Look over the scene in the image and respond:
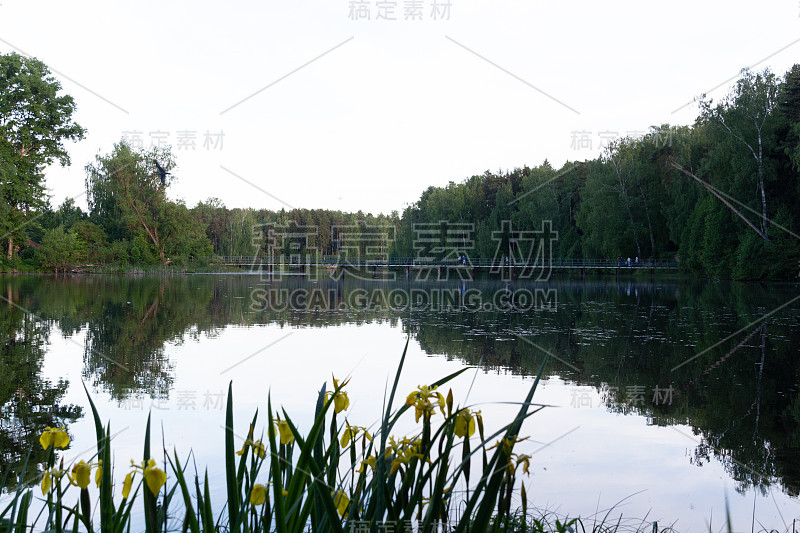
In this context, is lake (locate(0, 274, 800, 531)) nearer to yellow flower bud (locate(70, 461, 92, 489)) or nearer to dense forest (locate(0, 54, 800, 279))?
yellow flower bud (locate(70, 461, 92, 489))

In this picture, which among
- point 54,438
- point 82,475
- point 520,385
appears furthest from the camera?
point 520,385

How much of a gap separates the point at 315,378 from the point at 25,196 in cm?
3269

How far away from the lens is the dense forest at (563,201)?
32.3 m

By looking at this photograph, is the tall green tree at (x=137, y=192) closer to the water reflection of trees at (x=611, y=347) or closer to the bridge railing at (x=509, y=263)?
the bridge railing at (x=509, y=263)

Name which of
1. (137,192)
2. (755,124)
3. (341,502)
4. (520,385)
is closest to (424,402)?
(341,502)

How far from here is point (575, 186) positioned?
53.8 meters

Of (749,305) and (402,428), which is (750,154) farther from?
(402,428)

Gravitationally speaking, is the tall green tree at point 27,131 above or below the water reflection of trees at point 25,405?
above

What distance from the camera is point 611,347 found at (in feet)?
37.1

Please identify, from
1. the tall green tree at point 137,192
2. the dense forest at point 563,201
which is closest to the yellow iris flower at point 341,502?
the dense forest at point 563,201

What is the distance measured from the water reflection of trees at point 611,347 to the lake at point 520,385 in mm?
40

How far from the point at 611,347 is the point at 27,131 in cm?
3448

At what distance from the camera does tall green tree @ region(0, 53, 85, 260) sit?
3369cm

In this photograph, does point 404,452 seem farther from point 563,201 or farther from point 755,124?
point 563,201
